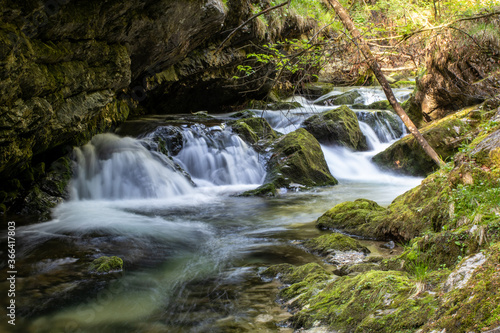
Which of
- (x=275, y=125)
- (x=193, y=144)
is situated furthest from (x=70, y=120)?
(x=275, y=125)

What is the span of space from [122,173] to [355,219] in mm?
6512

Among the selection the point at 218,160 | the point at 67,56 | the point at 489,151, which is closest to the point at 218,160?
the point at 218,160

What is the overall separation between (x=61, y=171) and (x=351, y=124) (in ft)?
35.3

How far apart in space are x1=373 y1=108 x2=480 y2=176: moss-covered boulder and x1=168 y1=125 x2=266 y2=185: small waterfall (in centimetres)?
465

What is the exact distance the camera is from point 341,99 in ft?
66.4

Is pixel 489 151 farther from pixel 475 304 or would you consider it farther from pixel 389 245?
pixel 475 304

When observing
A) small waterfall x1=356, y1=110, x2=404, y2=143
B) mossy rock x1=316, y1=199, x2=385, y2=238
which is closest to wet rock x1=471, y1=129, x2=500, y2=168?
mossy rock x1=316, y1=199, x2=385, y2=238

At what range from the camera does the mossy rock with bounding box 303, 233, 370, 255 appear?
441cm

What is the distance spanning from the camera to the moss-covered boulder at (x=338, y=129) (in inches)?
553

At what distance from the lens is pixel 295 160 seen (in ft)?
35.6

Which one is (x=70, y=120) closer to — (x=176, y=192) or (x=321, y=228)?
(x=176, y=192)

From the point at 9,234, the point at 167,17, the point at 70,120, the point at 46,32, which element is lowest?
the point at 9,234

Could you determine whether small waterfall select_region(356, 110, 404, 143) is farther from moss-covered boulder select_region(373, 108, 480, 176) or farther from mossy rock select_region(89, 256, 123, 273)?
mossy rock select_region(89, 256, 123, 273)

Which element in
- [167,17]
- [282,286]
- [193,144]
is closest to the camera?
[282,286]
